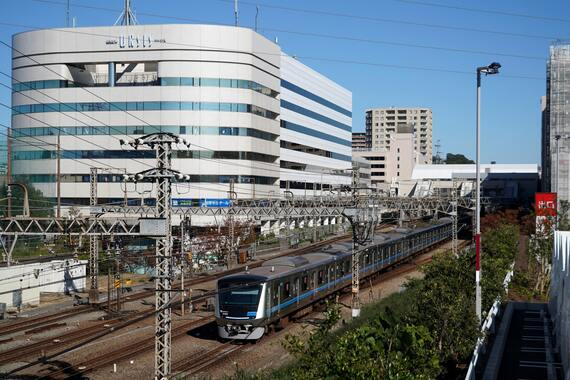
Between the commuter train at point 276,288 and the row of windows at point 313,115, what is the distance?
3579 centimetres

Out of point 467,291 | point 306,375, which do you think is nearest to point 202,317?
point 467,291

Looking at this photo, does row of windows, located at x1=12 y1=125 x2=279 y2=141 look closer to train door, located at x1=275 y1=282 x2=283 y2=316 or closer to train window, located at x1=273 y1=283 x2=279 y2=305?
train door, located at x1=275 y1=282 x2=283 y2=316

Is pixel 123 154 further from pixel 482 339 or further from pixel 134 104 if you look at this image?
pixel 482 339

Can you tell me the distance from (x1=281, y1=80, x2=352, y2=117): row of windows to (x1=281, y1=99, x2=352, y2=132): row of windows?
62.7 inches

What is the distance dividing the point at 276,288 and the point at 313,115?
56.2 metres

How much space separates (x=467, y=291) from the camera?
21797mm

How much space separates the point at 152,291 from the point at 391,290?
509 inches

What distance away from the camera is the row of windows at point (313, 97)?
69.5 metres

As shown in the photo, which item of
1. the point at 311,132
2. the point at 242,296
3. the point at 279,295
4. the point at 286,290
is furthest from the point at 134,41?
the point at 242,296

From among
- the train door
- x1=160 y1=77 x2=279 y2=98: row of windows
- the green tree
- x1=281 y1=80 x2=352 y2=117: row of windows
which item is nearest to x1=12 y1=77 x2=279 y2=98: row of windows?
x1=160 y1=77 x2=279 y2=98: row of windows

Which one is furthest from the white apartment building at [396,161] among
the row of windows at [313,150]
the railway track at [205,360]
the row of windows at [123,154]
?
the railway track at [205,360]

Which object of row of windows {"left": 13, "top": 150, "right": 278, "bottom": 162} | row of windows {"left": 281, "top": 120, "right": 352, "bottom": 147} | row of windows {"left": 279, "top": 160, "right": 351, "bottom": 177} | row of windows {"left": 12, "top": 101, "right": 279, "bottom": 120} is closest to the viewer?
row of windows {"left": 12, "top": 101, "right": 279, "bottom": 120}

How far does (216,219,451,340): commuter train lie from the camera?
72.2 feet

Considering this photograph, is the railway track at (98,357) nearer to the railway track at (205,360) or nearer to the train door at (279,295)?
the railway track at (205,360)
